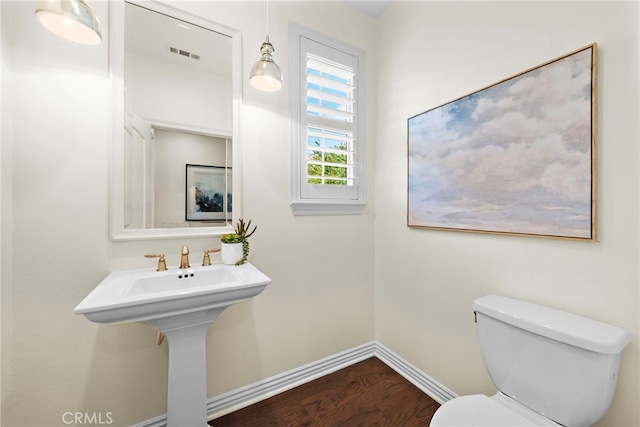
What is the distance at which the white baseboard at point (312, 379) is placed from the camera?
1.52 metres

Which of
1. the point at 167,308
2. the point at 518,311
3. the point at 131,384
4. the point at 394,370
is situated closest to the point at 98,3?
the point at 167,308

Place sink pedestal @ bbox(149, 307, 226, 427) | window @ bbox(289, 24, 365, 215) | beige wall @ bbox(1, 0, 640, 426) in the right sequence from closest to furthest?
1. beige wall @ bbox(1, 0, 640, 426)
2. sink pedestal @ bbox(149, 307, 226, 427)
3. window @ bbox(289, 24, 365, 215)

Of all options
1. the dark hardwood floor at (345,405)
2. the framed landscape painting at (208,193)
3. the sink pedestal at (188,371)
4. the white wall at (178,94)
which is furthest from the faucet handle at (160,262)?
the dark hardwood floor at (345,405)

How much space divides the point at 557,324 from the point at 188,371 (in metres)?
1.51

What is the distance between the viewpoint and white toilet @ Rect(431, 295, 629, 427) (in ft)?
2.88

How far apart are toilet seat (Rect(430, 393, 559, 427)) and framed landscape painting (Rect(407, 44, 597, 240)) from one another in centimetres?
→ 71

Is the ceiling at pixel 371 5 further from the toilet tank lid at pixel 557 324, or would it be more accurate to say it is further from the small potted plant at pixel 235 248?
the toilet tank lid at pixel 557 324

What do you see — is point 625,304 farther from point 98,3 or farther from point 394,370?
point 98,3

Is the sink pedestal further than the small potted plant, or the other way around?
the small potted plant

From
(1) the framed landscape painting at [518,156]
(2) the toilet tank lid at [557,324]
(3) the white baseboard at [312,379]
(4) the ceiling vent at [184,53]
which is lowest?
(3) the white baseboard at [312,379]
